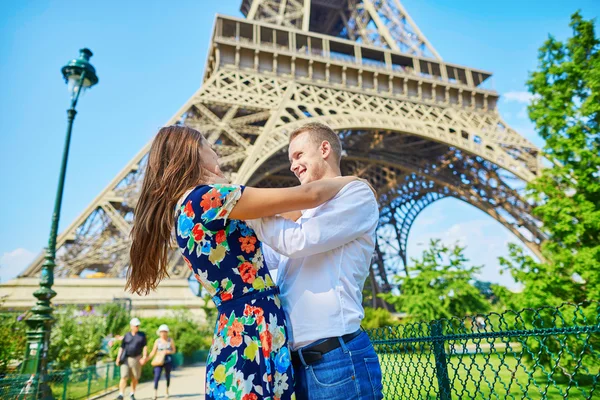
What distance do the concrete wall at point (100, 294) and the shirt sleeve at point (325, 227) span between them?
33.1ft

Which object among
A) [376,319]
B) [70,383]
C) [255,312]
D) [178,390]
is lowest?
[178,390]

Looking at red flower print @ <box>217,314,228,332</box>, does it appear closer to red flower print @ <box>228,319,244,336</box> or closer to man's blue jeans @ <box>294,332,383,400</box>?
red flower print @ <box>228,319,244,336</box>

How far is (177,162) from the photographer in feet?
5.58

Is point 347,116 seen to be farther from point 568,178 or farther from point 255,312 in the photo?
point 255,312

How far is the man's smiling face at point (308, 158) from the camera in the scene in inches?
75.8

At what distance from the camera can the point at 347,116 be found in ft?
57.2

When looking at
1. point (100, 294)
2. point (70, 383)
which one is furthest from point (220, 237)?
point (100, 294)

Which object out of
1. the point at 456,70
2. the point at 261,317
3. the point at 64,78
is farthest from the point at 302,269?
the point at 456,70

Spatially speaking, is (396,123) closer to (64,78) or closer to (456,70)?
(456,70)

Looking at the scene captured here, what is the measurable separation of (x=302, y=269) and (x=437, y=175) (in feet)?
71.5

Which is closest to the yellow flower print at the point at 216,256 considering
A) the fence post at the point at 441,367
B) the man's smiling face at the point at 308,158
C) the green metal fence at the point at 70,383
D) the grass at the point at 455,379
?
the man's smiling face at the point at 308,158

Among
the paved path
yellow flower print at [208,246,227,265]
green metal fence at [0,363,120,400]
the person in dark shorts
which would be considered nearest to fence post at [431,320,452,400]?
yellow flower print at [208,246,227,265]

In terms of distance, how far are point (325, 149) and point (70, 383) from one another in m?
7.11

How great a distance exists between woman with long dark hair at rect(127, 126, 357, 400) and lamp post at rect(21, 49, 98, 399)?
4.64 metres
